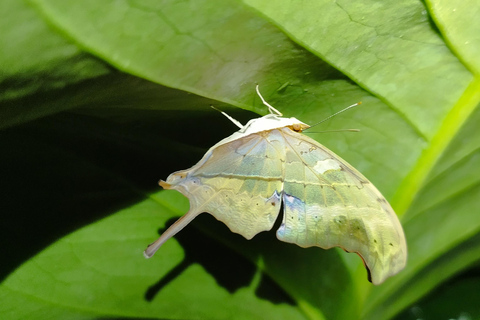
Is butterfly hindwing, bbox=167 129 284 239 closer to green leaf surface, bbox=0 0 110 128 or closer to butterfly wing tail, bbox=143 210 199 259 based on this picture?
butterfly wing tail, bbox=143 210 199 259

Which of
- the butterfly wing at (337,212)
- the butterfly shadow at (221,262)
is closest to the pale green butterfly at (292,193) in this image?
the butterfly wing at (337,212)

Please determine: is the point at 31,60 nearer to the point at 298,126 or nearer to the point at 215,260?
the point at 298,126

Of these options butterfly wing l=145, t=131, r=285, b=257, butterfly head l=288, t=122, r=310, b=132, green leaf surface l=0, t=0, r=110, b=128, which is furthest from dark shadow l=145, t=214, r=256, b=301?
green leaf surface l=0, t=0, r=110, b=128

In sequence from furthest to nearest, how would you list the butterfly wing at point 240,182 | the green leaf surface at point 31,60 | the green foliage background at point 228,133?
1. the butterfly wing at point 240,182
2. the green foliage background at point 228,133
3. the green leaf surface at point 31,60

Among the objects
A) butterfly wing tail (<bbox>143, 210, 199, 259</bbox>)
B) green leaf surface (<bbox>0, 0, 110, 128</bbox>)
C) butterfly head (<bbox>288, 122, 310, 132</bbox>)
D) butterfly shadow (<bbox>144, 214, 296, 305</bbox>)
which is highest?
green leaf surface (<bbox>0, 0, 110, 128</bbox>)

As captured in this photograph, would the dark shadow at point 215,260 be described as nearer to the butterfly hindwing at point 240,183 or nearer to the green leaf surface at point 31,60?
the butterfly hindwing at point 240,183

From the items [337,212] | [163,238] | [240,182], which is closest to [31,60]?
[163,238]

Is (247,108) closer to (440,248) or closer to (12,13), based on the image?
(12,13)

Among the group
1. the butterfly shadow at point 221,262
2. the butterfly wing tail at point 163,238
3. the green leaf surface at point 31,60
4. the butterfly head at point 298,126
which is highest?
the green leaf surface at point 31,60
